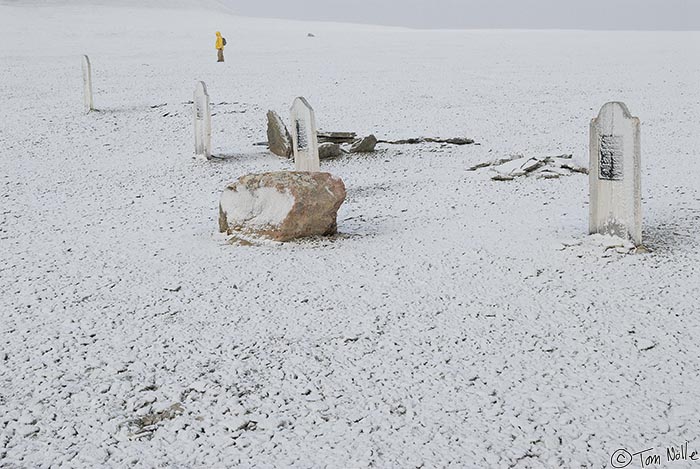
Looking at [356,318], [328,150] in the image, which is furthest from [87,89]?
[356,318]

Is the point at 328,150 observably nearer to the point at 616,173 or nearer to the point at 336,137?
the point at 336,137

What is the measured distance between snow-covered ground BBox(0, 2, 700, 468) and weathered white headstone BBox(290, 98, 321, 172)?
2.46 feet

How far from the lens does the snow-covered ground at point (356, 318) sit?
3121 millimetres

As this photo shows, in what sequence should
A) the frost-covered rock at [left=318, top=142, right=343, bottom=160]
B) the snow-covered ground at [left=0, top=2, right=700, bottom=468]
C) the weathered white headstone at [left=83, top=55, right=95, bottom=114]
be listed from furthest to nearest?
the weathered white headstone at [left=83, top=55, right=95, bottom=114], the frost-covered rock at [left=318, top=142, right=343, bottom=160], the snow-covered ground at [left=0, top=2, right=700, bottom=468]

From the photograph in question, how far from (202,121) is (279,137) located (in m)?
1.20

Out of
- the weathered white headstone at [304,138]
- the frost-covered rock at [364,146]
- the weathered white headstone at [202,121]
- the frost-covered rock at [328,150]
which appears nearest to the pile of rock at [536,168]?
the weathered white headstone at [304,138]

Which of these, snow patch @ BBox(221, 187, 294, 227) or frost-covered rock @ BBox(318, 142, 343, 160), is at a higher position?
frost-covered rock @ BBox(318, 142, 343, 160)

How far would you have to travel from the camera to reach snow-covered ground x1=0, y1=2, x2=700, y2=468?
312 centimetres

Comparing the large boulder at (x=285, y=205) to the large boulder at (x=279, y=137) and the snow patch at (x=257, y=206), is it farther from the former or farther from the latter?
the large boulder at (x=279, y=137)

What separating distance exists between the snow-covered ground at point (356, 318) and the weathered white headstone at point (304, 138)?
748 mm

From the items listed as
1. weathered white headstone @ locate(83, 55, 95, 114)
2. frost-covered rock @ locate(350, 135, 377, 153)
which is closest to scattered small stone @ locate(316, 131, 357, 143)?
frost-covered rock @ locate(350, 135, 377, 153)

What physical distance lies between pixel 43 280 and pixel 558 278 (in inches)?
155

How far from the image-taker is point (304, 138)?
26.1 ft

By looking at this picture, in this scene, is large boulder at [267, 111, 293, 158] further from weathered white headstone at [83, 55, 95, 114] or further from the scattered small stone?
weathered white headstone at [83, 55, 95, 114]
